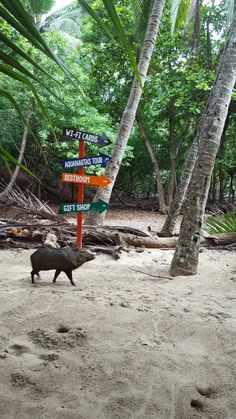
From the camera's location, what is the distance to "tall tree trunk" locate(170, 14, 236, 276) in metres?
4.28

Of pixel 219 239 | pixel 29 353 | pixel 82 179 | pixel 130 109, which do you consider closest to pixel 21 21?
pixel 29 353

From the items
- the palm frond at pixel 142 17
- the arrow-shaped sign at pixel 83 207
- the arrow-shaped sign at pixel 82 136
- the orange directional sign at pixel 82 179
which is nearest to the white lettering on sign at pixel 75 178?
the orange directional sign at pixel 82 179

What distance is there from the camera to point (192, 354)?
7.03 feet

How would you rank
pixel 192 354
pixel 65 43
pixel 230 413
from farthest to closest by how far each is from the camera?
pixel 65 43, pixel 192 354, pixel 230 413

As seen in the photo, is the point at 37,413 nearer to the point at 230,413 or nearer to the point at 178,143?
the point at 230,413

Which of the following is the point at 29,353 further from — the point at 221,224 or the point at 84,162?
the point at 221,224

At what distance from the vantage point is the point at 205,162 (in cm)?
429

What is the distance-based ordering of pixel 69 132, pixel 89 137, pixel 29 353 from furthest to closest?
pixel 89 137 < pixel 69 132 < pixel 29 353

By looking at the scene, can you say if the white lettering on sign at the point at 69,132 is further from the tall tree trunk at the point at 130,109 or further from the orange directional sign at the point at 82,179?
the tall tree trunk at the point at 130,109

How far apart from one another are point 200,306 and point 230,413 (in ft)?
5.22

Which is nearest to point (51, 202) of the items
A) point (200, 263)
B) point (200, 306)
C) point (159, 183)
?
point (159, 183)

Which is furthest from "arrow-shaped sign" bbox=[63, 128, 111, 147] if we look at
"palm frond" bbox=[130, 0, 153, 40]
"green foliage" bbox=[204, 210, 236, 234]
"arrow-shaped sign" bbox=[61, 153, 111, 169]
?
"palm frond" bbox=[130, 0, 153, 40]

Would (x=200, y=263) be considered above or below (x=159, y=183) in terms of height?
below

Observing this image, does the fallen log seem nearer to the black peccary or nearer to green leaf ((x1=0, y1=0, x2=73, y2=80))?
the black peccary
